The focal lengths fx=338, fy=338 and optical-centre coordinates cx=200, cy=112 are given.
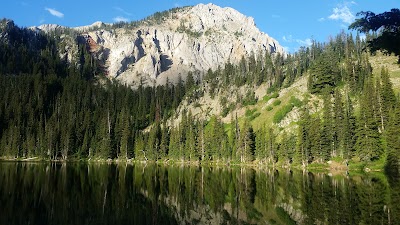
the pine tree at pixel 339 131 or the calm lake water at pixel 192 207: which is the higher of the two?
the pine tree at pixel 339 131

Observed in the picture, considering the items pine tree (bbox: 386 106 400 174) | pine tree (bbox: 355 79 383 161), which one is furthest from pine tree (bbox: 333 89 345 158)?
pine tree (bbox: 386 106 400 174)

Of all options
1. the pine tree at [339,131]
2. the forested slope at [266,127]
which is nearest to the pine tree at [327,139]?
the forested slope at [266,127]

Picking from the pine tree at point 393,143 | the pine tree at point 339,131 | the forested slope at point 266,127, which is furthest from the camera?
the pine tree at point 339,131

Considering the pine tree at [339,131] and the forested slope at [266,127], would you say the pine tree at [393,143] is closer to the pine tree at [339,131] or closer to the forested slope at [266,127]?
the forested slope at [266,127]

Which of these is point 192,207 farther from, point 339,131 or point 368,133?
point 339,131

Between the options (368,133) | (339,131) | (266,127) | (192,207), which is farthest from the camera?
(266,127)

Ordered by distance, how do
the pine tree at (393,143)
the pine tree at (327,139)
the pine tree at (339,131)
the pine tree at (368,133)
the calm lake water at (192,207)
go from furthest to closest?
the pine tree at (327,139)
the pine tree at (339,131)
the pine tree at (368,133)
the pine tree at (393,143)
the calm lake water at (192,207)

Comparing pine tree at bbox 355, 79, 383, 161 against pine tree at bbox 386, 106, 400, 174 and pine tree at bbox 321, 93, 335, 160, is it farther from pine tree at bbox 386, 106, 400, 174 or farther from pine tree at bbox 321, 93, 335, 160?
pine tree at bbox 321, 93, 335, 160

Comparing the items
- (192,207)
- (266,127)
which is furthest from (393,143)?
(192,207)

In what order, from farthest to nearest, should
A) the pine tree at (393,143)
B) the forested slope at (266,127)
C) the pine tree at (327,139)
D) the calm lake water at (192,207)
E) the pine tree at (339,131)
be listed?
the pine tree at (327,139), the pine tree at (339,131), the forested slope at (266,127), the pine tree at (393,143), the calm lake water at (192,207)

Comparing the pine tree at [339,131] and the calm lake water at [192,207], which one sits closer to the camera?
the calm lake water at [192,207]

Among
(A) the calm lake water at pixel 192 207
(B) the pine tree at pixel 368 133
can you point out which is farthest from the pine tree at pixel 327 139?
(A) the calm lake water at pixel 192 207

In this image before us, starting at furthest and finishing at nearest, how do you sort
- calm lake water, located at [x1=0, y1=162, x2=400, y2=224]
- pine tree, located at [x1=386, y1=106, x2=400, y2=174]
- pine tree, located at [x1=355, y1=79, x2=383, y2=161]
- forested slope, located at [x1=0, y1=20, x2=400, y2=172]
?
forested slope, located at [x1=0, y1=20, x2=400, y2=172]
pine tree, located at [x1=355, y1=79, x2=383, y2=161]
pine tree, located at [x1=386, y1=106, x2=400, y2=174]
calm lake water, located at [x1=0, y1=162, x2=400, y2=224]

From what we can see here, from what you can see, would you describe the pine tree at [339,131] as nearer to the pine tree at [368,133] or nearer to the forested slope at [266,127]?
the forested slope at [266,127]
